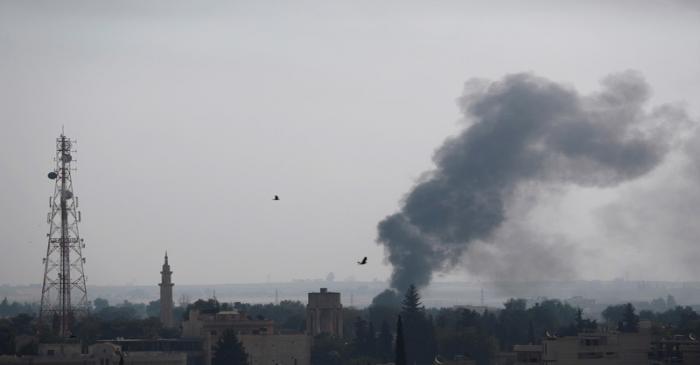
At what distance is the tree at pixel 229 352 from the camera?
164m

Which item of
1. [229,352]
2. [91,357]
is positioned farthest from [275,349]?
[91,357]

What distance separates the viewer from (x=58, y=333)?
17200cm

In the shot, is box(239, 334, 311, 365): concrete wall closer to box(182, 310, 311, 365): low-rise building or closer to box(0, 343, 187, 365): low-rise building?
box(182, 310, 311, 365): low-rise building

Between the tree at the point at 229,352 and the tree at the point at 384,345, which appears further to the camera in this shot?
the tree at the point at 384,345

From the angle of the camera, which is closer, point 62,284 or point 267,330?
point 62,284

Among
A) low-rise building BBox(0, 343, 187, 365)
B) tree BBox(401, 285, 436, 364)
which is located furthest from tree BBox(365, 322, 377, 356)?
low-rise building BBox(0, 343, 187, 365)

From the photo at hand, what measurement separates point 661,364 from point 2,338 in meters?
64.3

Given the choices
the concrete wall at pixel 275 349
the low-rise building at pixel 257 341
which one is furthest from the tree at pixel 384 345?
the concrete wall at pixel 275 349

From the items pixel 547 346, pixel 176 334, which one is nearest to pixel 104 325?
pixel 176 334

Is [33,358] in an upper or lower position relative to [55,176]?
lower

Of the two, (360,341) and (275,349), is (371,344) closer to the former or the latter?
(360,341)

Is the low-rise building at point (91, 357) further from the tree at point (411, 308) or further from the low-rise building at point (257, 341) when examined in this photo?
the tree at point (411, 308)

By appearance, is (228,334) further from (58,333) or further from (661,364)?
(661,364)

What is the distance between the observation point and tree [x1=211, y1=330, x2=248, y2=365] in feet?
536
